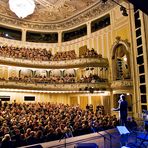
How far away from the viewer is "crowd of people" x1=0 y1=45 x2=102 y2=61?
663 inches

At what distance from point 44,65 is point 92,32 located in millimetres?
5447

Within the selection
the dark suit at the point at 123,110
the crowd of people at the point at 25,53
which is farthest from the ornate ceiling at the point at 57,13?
the dark suit at the point at 123,110

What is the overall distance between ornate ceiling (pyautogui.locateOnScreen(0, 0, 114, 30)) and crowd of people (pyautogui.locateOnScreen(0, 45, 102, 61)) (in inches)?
124

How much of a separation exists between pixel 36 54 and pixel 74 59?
391cm

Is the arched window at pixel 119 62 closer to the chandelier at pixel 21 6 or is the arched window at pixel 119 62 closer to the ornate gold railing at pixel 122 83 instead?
the ornate gold railing at pixel 122 83

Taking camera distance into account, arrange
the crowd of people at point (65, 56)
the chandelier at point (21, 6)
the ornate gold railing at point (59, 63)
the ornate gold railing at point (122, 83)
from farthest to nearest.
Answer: the crowd of people at point (65, 56), the ornate gold railing at point (59, 63), the chandelier at point (21, 6), the ornate gold railing at point (122, 83)

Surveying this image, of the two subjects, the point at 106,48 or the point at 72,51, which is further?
the point at 72,51

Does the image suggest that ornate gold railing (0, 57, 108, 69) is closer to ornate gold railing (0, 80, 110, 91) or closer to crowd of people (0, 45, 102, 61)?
crowd of people (0, 45, 102, 61)

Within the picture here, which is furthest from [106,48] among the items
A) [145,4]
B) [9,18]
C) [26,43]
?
[145,4]

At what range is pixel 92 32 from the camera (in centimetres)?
1828

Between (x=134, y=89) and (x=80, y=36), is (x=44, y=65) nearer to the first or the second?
(x=80, y=36)

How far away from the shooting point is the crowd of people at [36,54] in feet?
55.2

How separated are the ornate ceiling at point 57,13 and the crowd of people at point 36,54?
10.4 feet

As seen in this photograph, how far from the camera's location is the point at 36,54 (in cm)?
1872
